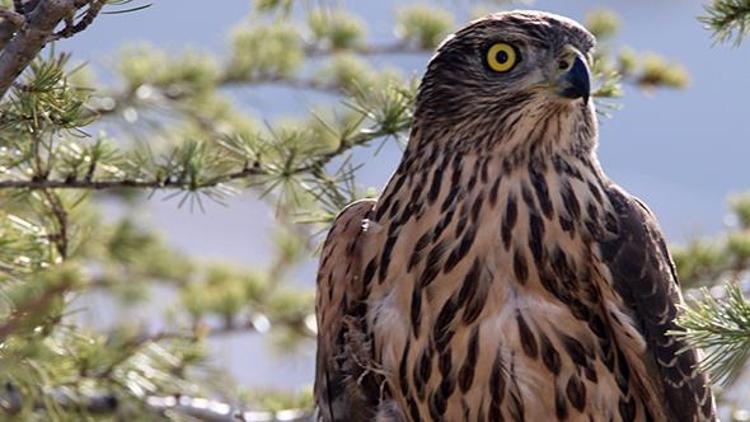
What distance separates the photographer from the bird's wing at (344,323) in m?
3.74

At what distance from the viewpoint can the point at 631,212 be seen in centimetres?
360

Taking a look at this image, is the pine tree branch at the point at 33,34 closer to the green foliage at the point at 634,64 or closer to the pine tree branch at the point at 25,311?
the pine tree branch at the point at 25,311

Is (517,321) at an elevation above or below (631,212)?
below

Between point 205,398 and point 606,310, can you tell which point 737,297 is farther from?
point 205,398

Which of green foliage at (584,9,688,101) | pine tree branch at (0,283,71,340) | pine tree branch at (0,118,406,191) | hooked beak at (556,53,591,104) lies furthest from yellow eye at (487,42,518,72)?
pine tree branch at (0,283,71,340)

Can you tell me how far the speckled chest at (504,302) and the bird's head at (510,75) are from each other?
0.12 m

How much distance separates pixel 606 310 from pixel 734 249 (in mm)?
1334

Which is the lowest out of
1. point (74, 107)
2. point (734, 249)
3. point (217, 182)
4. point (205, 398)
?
point (205, 398)

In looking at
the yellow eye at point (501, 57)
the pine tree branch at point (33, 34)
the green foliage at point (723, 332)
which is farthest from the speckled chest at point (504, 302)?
the pine tree branch at point (33, 34)

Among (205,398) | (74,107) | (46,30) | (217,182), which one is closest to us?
(46,30)


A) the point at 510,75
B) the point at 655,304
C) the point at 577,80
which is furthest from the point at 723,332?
the point at 510,75

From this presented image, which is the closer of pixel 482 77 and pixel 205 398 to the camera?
pixel 482 77

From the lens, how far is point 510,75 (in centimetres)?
362

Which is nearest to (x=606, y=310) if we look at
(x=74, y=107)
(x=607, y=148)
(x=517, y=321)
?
(x=517, y=321)
